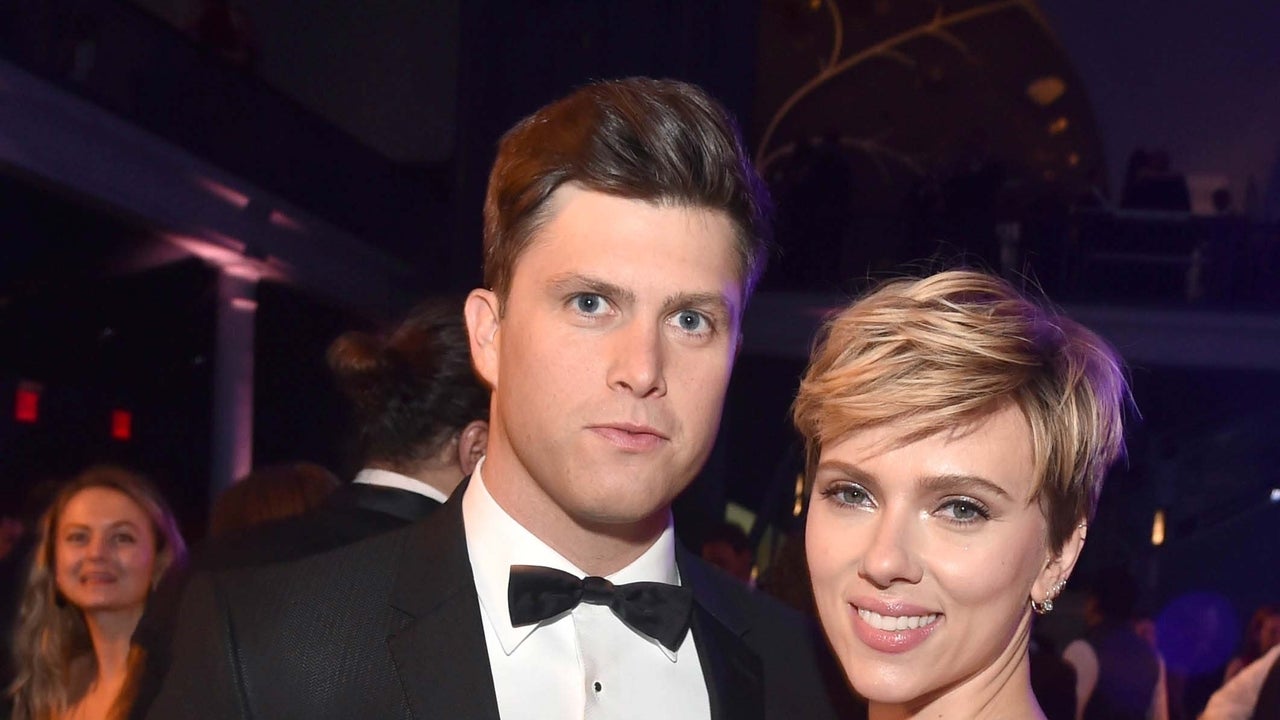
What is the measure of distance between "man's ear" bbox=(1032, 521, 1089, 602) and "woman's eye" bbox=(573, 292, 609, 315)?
0.66 metres

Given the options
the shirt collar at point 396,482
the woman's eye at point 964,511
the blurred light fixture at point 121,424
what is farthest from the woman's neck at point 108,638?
the blurred light fixture at point 121,424

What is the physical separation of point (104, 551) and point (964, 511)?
2.69m

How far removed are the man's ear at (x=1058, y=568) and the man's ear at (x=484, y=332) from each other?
0.78 m

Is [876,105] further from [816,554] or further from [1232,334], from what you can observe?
[816,554]

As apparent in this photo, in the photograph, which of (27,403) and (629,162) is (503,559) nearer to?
(629,162)

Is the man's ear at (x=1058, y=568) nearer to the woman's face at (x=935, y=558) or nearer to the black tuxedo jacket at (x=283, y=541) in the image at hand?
the woman's face at (x=935, y=558)

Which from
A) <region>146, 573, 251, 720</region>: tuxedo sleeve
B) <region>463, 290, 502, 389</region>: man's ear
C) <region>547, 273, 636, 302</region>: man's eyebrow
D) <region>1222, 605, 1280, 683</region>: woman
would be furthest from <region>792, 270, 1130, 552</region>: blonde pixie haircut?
<region>1222, 605, 1280, 683</region>: woman

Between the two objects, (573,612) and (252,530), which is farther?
(252,530)

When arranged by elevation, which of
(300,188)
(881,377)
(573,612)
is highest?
(300,188)

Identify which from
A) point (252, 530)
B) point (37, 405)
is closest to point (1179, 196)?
point (37, 405)

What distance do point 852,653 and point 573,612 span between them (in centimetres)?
40

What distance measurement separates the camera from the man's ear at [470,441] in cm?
293

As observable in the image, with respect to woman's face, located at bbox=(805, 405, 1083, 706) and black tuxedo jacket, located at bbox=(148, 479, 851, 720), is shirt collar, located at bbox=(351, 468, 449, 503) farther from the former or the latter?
woman's face, located at bbox=(805, 405, 1083, 706)

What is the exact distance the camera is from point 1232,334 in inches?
480
